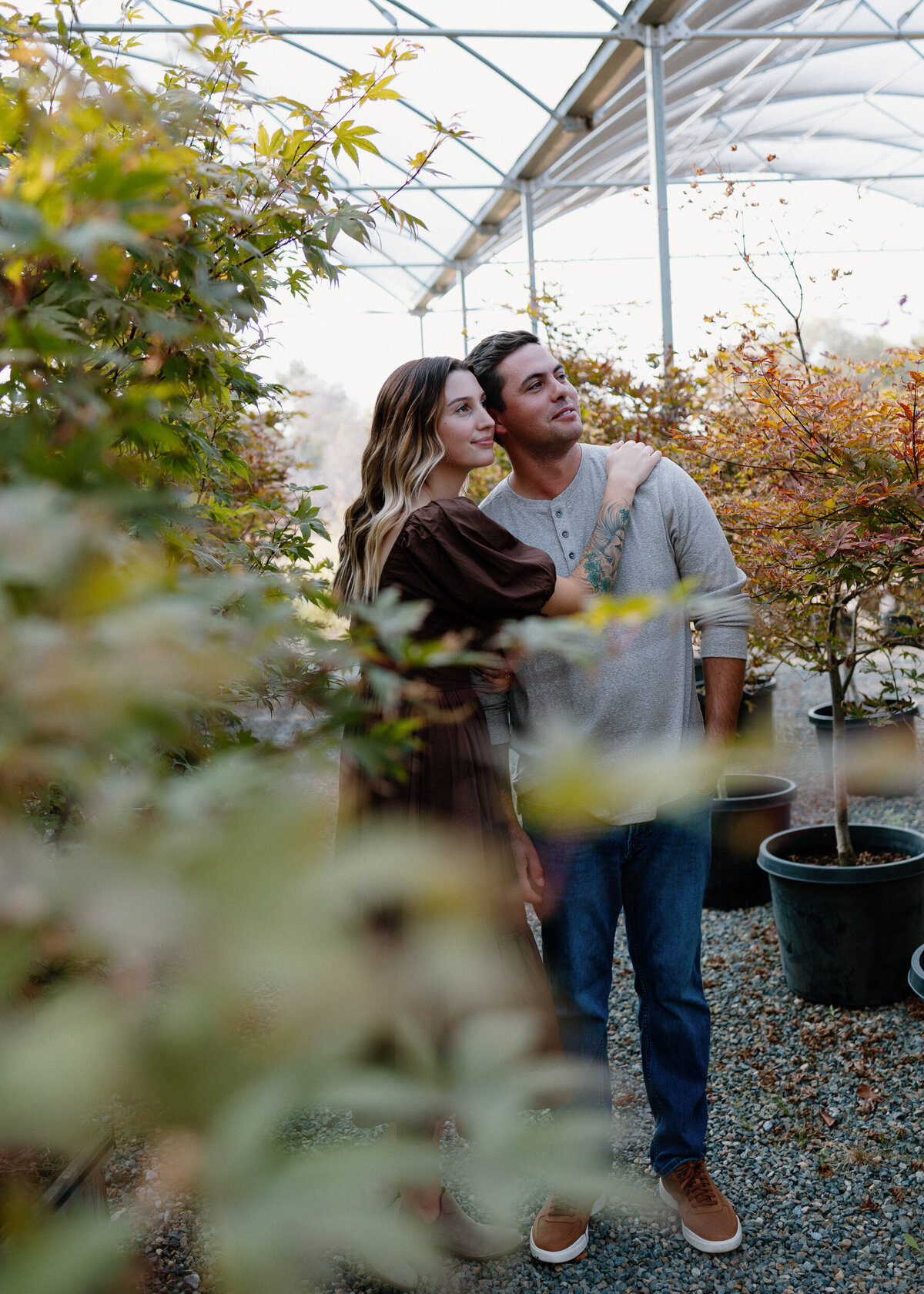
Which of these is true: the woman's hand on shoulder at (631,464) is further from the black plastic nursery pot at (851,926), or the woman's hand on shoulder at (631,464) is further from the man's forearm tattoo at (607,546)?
the black plastic nursery pot at (851,926)

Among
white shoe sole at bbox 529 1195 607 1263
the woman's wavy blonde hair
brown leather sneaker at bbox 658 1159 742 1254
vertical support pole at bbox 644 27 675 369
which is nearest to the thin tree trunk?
brown leather sneaker at bbox 658 1159 742 1254

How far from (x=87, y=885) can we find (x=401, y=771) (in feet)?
0.78

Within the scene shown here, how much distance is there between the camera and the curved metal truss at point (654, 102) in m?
5.62

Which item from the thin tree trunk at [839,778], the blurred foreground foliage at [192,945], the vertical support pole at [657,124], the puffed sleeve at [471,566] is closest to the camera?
the blurred foreground foliage at [192,945]

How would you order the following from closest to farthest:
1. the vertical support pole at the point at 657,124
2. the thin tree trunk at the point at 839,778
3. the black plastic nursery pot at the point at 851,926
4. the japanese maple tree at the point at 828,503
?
1. the japanese maple tree at the point at 828,503
2. the black plastic nursery pot at the point at 851,926
3. the thin tree trunk at the point at 839,778
4. the vertical support pole at the point at 657,124

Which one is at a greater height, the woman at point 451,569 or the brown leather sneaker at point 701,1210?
the woman at point 451,569

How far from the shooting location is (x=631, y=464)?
2168 mm

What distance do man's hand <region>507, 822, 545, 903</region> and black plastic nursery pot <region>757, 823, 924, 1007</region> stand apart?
49.9 inches

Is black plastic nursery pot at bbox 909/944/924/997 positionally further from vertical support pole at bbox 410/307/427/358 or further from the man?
vertical support pole at bbox 410/307/427/358

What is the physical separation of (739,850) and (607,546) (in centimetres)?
231

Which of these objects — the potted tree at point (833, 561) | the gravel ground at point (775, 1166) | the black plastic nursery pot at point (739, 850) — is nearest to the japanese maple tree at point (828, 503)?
the potted tree at point (833, 561)

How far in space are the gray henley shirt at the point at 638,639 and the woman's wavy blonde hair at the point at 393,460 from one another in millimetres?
297

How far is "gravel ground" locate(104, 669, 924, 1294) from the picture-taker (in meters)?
2.02

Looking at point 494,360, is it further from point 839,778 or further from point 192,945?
point 192,945
